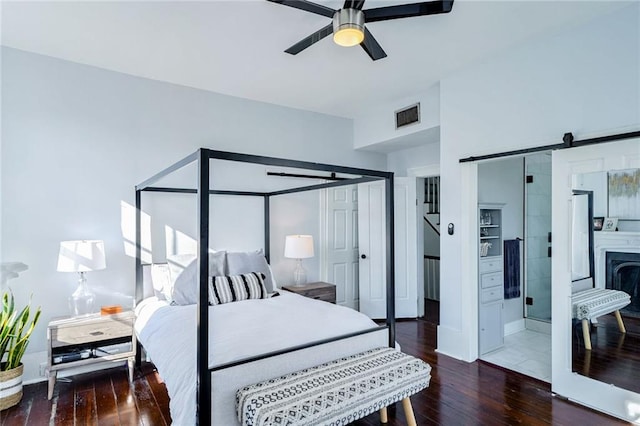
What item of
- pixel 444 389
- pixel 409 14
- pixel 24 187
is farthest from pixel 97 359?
pixel 409 14

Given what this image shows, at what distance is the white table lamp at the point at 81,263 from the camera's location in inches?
114

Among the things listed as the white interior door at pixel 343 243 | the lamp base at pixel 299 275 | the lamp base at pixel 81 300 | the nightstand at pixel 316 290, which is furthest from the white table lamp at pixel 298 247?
the lamp base at pixel 81 300

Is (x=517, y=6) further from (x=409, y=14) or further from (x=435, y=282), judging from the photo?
(x=435, y=282)

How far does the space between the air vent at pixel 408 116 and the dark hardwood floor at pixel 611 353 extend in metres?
2.59

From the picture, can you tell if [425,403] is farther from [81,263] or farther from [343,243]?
[81,263]

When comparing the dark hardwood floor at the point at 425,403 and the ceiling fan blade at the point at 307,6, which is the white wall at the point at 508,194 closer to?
the dark hardwood floor at the point at 425,403

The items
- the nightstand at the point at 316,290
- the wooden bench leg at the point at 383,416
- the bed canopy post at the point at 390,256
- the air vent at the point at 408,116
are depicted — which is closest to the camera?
the wooden bench leg at the point at 383,416

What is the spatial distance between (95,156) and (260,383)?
109 inches

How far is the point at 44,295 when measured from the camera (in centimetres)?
310

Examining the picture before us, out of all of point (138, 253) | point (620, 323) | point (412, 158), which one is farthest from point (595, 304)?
point (138, 253)

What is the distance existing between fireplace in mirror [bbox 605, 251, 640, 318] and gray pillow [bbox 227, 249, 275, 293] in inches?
114

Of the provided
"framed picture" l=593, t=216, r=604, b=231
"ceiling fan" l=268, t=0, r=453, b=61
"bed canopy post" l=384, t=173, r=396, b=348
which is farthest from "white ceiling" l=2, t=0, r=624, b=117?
"framed picture" l=593, t=216, r=604, b=231

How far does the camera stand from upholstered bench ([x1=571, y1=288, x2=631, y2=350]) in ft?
8.42

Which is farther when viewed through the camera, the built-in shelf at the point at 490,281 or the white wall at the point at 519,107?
the built-in shelf at the point at 490,281
